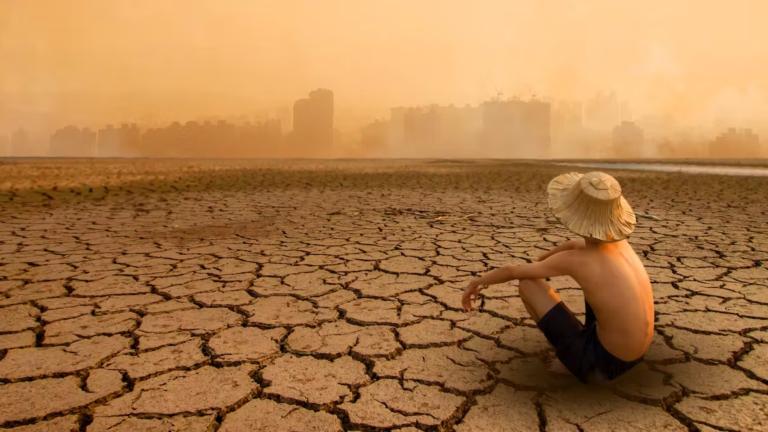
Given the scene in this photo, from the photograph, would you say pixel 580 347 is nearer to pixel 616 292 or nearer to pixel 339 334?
pixel 616 292

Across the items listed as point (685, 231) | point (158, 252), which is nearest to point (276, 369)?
point (158, 252)

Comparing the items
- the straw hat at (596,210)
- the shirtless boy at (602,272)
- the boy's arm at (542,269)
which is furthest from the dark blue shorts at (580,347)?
the straw hat at (596,210)

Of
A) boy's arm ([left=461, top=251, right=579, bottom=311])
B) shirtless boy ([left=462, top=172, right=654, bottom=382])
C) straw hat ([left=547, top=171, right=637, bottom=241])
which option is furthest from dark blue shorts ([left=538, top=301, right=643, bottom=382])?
straw hat ([left=547, top=171, right=637, bottom=241])

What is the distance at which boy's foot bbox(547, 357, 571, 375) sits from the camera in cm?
168

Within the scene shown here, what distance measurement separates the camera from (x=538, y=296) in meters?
1.63

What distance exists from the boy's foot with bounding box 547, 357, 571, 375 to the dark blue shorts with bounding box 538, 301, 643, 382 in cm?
9

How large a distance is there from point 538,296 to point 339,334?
2.46 ft

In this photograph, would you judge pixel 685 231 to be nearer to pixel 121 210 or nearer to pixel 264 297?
pixel 264 297

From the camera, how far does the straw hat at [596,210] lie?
1377mm

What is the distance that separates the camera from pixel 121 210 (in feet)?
18.1

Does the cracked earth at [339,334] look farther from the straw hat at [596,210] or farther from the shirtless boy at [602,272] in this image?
the straw hat at [596,210]

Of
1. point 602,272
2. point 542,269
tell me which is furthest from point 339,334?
point 602,272

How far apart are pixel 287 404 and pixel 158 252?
89.7 inches

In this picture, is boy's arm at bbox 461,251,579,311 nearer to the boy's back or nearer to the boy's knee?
the boy's back
